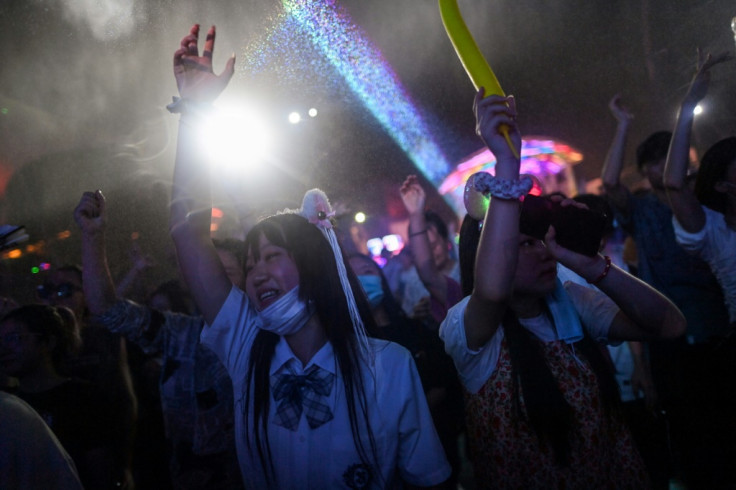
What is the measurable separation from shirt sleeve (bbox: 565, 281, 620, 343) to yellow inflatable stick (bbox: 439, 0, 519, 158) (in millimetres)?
885

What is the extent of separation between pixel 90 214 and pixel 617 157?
10.5 ft

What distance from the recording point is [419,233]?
9.18 feet

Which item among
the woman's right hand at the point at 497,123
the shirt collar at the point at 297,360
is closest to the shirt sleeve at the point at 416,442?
the shirt collar at the point at 297,360

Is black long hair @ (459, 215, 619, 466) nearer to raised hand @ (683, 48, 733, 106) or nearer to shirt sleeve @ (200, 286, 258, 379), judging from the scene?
shirt sleeve @ (200, 286, 258, 379)

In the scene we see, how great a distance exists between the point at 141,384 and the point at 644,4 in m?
4.57

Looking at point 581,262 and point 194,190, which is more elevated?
point 194,190

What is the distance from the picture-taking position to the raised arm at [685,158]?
7.39 feet

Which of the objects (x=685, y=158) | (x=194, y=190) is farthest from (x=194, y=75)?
(x=685, y=158)

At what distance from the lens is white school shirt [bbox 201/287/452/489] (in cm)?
149

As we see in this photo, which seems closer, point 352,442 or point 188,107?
point 352,442

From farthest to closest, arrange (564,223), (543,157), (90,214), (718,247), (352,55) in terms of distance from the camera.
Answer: (543,157) < (352,55) < (718,247) < (90,214) < (564,223)

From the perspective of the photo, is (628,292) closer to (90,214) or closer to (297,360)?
(297,360)

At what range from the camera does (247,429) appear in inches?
63.4

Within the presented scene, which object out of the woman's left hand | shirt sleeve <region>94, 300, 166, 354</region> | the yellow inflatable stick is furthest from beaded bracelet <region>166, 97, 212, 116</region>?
the woman's left hand
